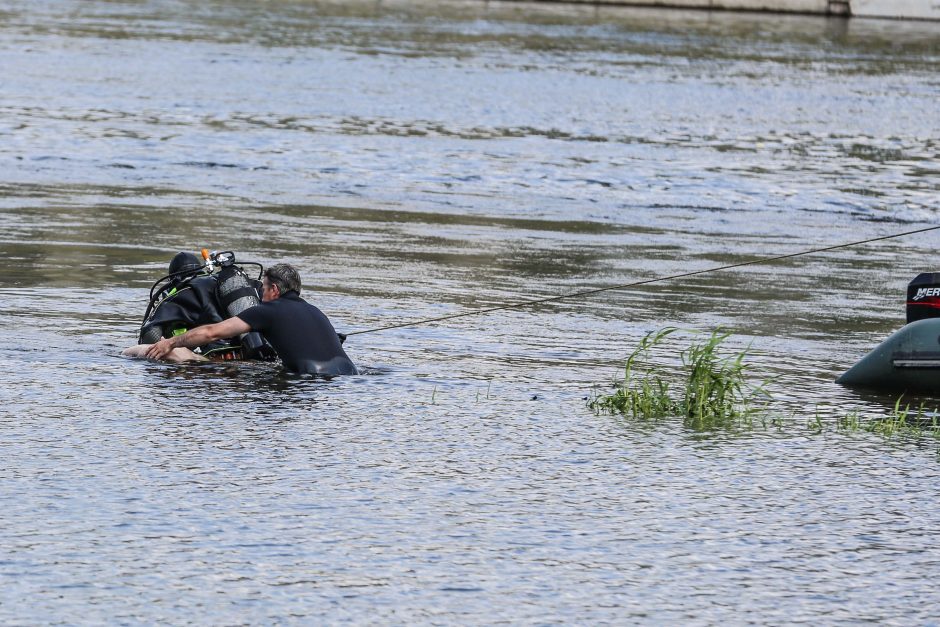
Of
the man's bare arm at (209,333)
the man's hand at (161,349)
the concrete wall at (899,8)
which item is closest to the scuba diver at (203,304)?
the man's hand at (161,349)

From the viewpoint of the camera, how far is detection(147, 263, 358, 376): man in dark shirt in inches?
435

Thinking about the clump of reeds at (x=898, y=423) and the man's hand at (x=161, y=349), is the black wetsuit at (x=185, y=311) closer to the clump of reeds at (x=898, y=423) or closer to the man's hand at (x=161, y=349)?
the man's hand at (x=161, y=349)

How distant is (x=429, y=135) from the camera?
94.9 feet

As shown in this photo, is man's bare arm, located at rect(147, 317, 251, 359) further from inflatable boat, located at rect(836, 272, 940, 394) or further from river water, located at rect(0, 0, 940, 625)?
inflatable boat, located at rect(836, 272, 940, 394)

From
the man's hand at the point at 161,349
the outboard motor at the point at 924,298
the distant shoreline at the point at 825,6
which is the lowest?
the man's hand at the point at 161,349

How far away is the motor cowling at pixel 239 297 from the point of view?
1152 cm

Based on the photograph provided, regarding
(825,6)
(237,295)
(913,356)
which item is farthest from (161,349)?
(825,6)

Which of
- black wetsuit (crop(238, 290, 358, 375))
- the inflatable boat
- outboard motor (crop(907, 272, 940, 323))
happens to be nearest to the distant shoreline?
outboard motor (crop(907, 272, 940, 323))

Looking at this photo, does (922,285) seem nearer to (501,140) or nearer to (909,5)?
(501,140)

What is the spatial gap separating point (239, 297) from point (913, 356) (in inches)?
180

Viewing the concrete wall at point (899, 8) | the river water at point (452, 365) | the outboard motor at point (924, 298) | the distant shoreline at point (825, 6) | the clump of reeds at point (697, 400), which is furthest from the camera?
the distant shoreline at point (825, 6)

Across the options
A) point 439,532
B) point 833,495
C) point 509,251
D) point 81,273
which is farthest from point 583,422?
point 509,251

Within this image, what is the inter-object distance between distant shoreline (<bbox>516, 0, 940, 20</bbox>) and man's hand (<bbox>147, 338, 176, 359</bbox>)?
63936 millimetres

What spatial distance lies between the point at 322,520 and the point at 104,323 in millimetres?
5646
